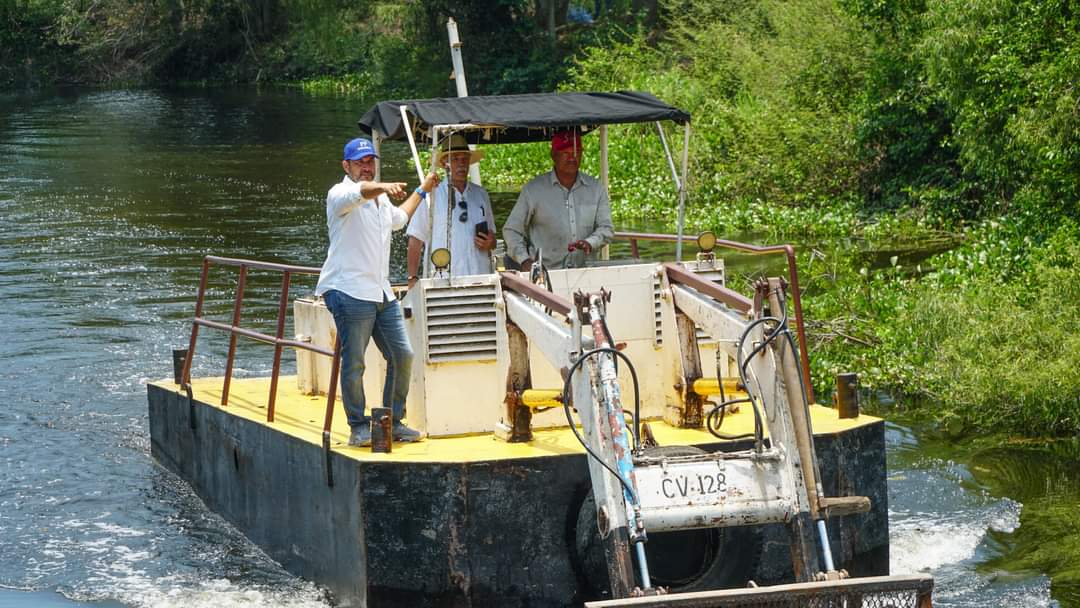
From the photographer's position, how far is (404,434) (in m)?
9.00

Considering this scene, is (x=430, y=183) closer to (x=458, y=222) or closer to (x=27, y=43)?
(x=458, y=222)

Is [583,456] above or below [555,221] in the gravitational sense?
below

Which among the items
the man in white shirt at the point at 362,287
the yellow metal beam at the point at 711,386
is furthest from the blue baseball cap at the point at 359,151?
the yellow metal beam at the point at 711,386

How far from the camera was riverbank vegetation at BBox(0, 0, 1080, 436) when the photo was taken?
43.4 feet

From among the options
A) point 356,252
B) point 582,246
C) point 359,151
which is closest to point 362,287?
point 356,252

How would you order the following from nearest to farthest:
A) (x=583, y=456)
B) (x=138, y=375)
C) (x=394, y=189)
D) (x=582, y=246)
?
1. (x=394, y=189)
2. (x=583, y=456)
3. (x=582, y=246)
4. (x=138, y=375)

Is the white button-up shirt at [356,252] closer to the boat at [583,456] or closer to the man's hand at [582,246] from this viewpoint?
the boat at [583,456]

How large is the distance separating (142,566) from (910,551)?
17.1 ft

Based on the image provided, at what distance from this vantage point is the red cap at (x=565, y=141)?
10.1 metres

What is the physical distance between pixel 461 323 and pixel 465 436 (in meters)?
0.66

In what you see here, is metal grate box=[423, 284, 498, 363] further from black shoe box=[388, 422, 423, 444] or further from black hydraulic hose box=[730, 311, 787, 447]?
black hydraulic hose box=[730, 311, 787, 447]

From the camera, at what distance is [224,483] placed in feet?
36.7

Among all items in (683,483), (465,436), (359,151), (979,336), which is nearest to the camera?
(683,483)

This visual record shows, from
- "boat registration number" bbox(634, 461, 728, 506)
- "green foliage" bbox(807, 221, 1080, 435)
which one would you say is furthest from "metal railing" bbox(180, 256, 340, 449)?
"green foliage" bbox(807, 221, 1080, 435)
